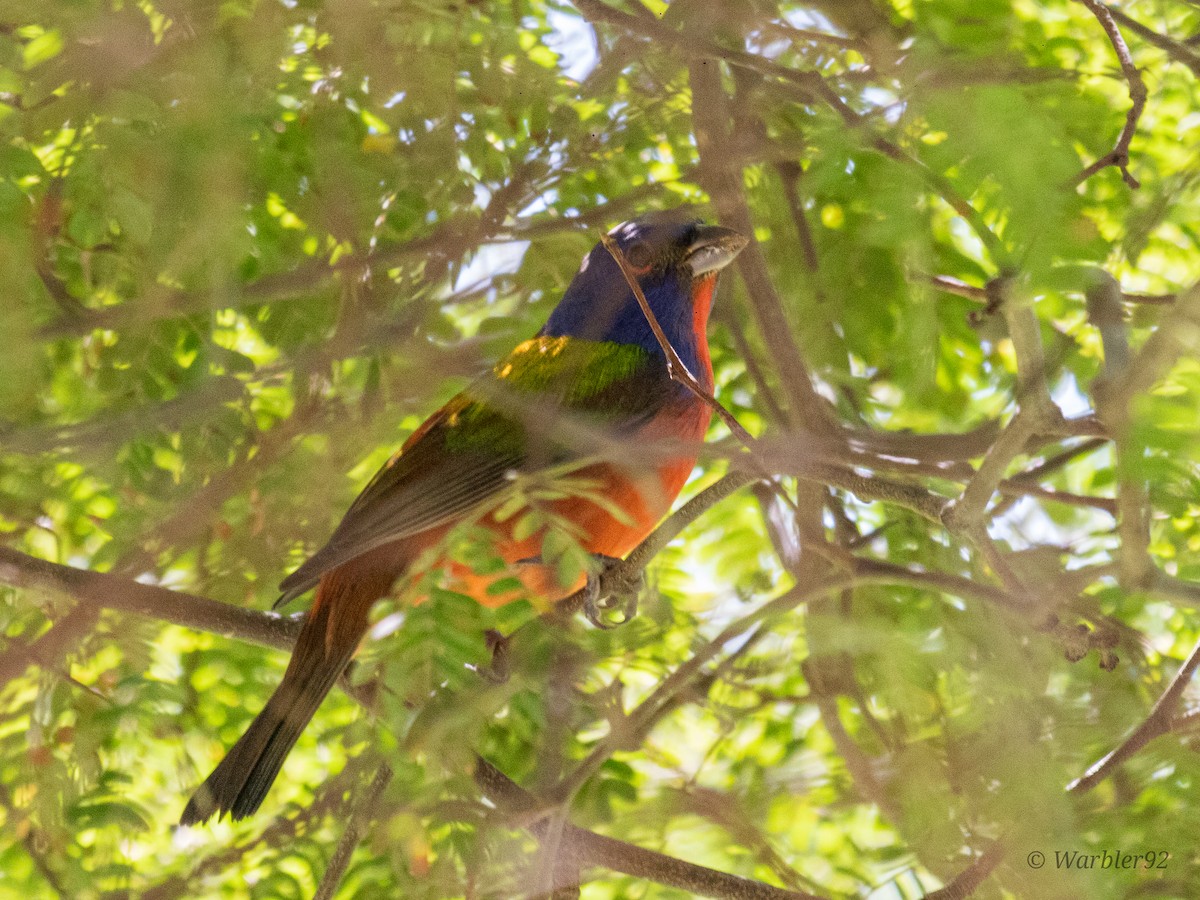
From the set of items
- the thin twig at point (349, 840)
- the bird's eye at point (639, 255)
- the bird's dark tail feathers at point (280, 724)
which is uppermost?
the bird's eye at point (639, 255)

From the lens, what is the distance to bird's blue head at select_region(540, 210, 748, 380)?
414 centimetres

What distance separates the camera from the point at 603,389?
3.86 m

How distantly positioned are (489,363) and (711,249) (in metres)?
1.08

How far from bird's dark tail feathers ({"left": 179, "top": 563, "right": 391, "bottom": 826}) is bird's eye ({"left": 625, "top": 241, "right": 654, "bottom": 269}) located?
163 centimetres

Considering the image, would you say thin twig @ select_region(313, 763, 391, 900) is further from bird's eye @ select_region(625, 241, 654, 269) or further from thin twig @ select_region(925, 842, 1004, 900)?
bird's eye @ select_region(625, 241, 654, 269)

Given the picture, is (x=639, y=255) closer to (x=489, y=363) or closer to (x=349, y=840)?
(x=489, y=363)

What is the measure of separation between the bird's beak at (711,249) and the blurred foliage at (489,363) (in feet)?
0.35

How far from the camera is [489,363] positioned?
10.7 feet

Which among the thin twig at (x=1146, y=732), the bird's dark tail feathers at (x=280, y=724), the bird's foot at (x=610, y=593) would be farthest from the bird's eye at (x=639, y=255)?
the thin twig at (x=1146, y=732)

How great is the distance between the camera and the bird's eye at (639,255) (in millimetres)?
4352

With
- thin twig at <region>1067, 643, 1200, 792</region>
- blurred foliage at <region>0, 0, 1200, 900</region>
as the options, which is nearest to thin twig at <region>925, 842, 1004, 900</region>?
blurred foliage at <region>0, 0, 1200, 900</region>

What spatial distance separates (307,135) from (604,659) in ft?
5.14

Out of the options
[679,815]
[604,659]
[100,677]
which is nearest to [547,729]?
[604,659]

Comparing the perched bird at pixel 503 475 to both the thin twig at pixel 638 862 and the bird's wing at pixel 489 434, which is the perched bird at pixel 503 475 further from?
the thin twig at pixel 638 862
